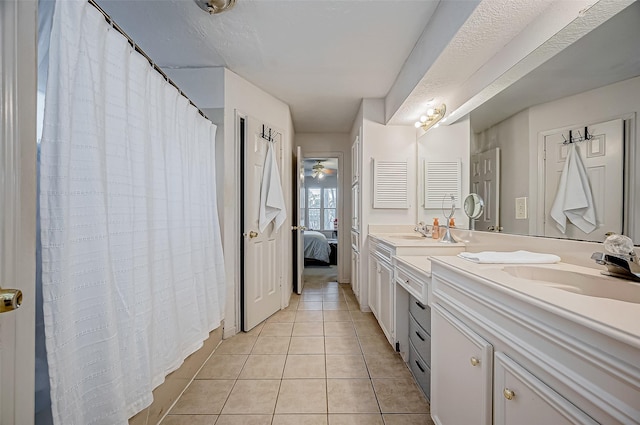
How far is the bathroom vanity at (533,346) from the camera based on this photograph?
1.59ft

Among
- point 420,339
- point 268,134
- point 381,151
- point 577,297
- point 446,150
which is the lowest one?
point 420,339

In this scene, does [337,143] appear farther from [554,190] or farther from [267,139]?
[554,190]

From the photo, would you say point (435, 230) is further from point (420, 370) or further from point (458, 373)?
point (458, 373)

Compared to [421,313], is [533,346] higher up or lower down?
higher up

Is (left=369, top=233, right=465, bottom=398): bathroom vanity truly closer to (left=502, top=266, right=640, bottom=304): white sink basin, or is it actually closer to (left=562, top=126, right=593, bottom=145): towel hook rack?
(left=502, top=266, right=640, bottom=304): white sink basin

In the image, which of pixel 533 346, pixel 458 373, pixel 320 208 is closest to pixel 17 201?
pixel 533 346

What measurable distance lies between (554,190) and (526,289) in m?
0.77

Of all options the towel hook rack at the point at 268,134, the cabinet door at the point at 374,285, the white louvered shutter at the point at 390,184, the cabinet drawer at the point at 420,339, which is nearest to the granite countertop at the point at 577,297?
the cabinet drawer at the point at 420,339

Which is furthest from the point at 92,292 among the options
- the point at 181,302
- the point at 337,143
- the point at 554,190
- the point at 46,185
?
the point at 337,143

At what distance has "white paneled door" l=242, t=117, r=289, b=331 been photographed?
2.40 m

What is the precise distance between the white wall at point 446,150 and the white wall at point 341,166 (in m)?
1.46

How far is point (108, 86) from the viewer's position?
997 mm

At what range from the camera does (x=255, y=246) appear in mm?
2490

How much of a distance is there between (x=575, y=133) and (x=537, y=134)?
0.19m
